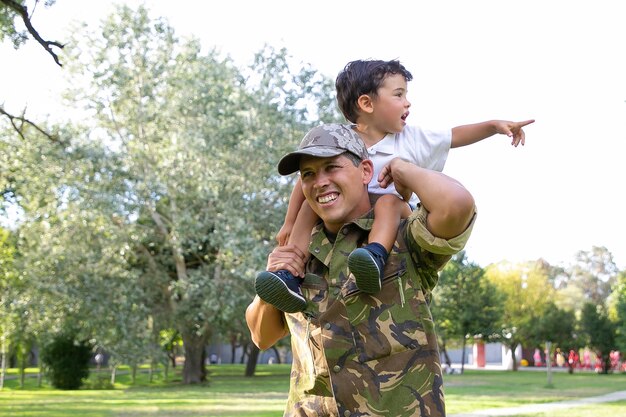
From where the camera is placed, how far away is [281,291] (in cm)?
285

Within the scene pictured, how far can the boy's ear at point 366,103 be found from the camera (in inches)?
137

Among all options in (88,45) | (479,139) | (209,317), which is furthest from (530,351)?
(479,139)

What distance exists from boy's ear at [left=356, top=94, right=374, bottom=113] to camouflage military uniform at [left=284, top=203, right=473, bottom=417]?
2.17 feet

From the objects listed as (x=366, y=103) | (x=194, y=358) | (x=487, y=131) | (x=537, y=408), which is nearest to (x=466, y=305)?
(x=194, y=358)

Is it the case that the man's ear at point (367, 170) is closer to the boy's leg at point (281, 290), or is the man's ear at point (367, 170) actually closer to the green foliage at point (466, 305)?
the boy's leg at point (281, 290)

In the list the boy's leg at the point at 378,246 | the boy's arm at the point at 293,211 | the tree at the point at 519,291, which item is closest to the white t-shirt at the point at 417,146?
the boy's arm at the point at 293,211

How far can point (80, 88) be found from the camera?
27.8 metres

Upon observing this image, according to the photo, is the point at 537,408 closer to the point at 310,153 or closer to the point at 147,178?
the point at 147,178

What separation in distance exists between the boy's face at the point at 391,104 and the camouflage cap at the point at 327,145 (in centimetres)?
47

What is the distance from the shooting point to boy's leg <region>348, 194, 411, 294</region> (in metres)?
2.69

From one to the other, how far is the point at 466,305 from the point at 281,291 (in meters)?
45.9

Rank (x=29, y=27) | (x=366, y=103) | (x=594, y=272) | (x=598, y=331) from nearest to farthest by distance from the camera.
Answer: (x=366, y=103) → (x=29, y=27) → (x=598, y=331) → (x=594, y=272)

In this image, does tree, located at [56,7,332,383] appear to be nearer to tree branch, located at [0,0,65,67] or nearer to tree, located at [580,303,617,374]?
tree branch, located at [0,0,65,67]

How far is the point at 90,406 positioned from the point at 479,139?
19.9m
